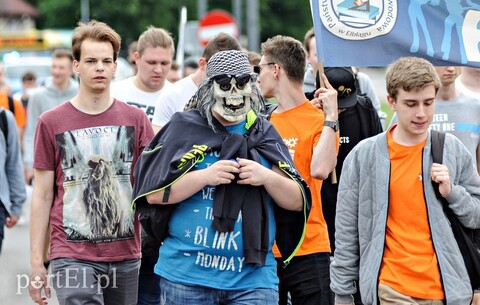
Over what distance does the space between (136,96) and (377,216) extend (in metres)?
3.72

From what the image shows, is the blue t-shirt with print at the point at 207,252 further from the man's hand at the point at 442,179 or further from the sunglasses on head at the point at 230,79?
the man's hand at the point at 442,179

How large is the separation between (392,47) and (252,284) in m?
1.91

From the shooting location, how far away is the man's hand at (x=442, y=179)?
566 cm

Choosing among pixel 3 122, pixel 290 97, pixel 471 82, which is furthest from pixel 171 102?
pixel 471 82

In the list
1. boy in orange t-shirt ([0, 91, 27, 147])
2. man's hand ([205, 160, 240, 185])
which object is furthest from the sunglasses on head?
boy in orange t-shirt ([0, 91, 27, 147])

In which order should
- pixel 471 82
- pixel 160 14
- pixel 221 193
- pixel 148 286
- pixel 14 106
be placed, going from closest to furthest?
pixel 221 193 < pixel 148 286 < pixel 471 82 < pixel 14 106 < pixel 160 14

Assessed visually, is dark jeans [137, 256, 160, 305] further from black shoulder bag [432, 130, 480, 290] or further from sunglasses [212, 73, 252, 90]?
black shoulder bag [432, 130, 480, 290]

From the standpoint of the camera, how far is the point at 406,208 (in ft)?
19.0

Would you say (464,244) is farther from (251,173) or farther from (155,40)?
(155,40)

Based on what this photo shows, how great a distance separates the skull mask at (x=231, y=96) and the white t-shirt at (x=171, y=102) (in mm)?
2275

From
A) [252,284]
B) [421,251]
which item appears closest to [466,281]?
[421,251]

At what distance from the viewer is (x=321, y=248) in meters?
6.96

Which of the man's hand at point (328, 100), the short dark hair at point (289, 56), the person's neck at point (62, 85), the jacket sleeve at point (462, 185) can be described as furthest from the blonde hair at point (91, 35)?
the person's neck at point (62, 85)

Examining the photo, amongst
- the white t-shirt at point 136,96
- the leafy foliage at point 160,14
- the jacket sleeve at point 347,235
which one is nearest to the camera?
the jacket sleeve at point 347,235
